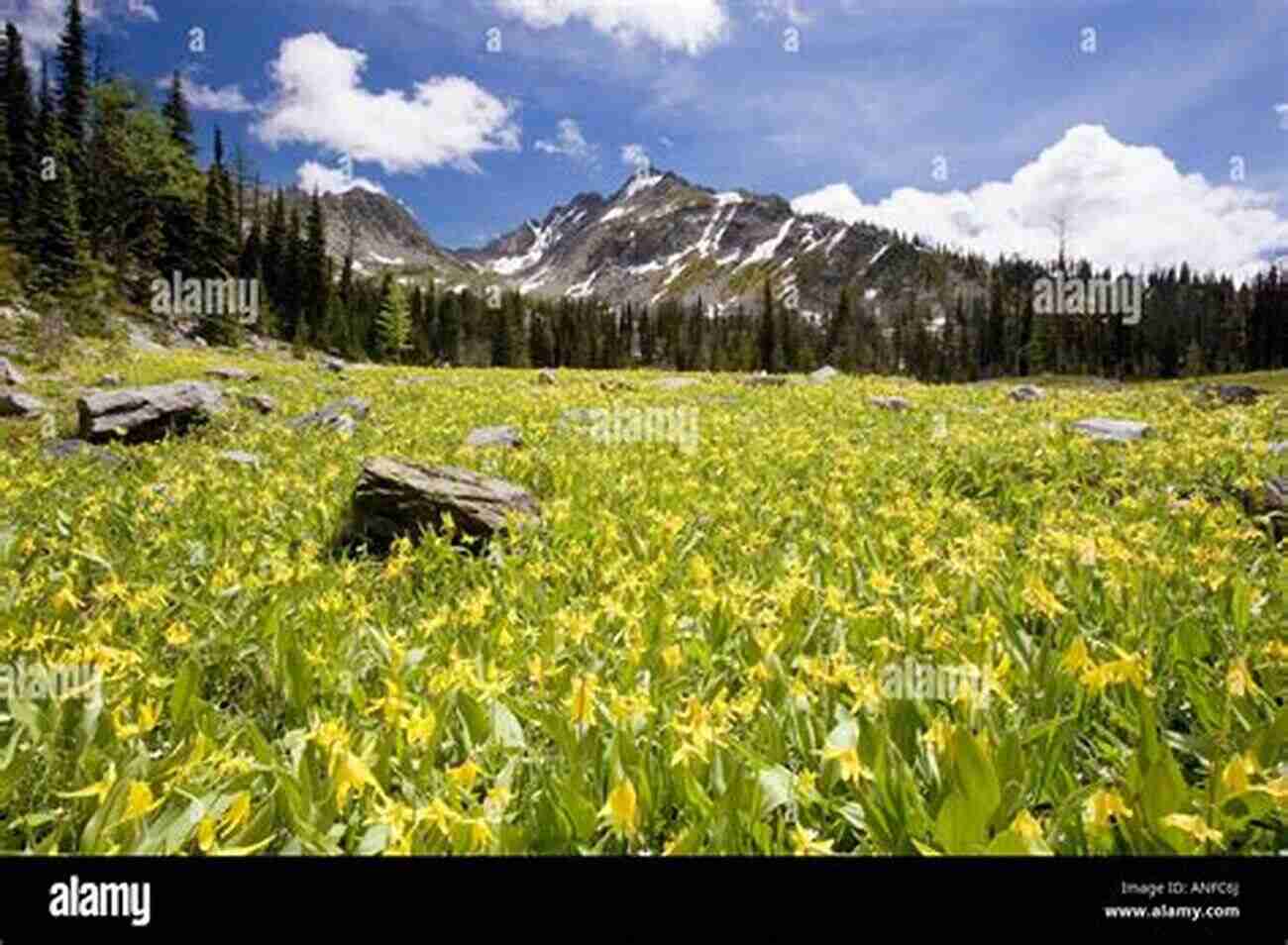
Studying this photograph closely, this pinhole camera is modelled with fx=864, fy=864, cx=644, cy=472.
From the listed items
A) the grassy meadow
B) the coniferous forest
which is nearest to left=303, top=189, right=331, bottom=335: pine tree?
the coniferous forest

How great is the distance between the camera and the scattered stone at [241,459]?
8.67 m

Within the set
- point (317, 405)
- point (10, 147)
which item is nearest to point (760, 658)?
point (317, 405)

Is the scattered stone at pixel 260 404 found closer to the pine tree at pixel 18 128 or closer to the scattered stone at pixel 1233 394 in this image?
the pine tree at pixel 18 128

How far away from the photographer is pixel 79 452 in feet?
31.6

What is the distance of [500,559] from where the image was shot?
16.4ft

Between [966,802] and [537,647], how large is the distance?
1969mm

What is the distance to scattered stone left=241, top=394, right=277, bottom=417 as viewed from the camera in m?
14.2

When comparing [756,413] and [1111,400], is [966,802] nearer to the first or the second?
[756,413]

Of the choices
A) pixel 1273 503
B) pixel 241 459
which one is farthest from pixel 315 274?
pixel 1273 503

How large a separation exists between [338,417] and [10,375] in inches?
356

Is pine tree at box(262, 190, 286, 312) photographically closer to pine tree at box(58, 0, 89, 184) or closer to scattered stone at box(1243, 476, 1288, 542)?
pine tree at box(58, 0, 89, 184)

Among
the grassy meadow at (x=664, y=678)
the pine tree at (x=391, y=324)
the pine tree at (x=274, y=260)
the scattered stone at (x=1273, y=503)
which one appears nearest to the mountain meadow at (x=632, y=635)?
the grassy meadow at (x=664, y=678)

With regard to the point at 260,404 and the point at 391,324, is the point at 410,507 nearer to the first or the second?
the point at 260,404

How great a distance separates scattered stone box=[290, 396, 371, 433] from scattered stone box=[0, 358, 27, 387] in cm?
711
